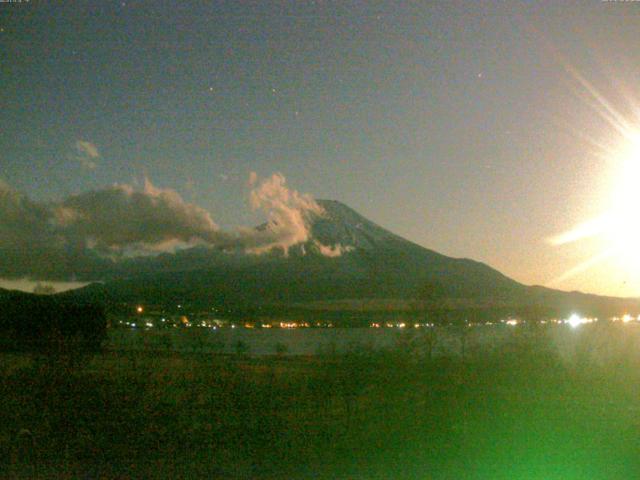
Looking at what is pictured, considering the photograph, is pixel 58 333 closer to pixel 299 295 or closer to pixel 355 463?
pixel 355 463

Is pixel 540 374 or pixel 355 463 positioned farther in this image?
pixel 540 374

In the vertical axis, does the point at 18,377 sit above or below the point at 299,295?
below

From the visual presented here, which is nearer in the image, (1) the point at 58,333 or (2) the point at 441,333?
(2) the point at 441,333

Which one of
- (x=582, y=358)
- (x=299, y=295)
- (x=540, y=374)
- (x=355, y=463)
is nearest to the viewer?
(x=355, y=463)

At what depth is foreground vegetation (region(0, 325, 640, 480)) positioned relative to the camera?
394 inches

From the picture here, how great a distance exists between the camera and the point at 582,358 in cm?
2114

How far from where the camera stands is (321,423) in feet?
41.2

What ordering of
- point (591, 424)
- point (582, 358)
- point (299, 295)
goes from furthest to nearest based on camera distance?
point (299, 295) → point (582, 358) → point (591, 424)

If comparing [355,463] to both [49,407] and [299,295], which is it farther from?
[299,295]

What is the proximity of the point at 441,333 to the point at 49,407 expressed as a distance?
596 inches

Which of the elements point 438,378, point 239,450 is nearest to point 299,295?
point 438,378

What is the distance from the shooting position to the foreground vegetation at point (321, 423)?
1000cm

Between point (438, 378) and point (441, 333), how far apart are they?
958 centimetres

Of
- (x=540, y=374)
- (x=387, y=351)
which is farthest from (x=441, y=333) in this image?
(x=540, y=374)
